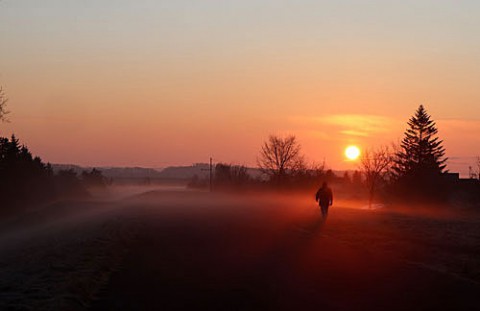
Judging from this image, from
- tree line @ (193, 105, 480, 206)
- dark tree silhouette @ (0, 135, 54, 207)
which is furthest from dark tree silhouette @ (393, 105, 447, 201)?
dark tree silhouette @ (0, 135, 54, 207)

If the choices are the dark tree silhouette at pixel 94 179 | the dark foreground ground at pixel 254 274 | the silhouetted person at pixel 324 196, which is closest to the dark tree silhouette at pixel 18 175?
the silhouetted person at pixel 324 196

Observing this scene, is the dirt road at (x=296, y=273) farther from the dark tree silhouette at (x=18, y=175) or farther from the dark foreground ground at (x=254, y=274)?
the dark tree silhouette at (x=18, y=175)

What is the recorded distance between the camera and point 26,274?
13227 millimetres

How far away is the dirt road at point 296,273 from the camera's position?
1007cm

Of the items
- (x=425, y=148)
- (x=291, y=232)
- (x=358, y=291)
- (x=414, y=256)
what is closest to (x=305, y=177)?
(x=425, y=148)

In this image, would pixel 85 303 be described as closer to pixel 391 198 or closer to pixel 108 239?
pixel 108 239

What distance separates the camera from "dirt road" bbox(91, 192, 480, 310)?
10.1 m

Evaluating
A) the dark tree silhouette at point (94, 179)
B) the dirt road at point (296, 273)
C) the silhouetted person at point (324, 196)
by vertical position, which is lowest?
the dirt road at point (296, 273)

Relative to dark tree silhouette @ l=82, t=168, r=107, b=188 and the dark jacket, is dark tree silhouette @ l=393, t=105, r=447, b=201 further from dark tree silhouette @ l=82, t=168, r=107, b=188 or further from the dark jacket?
dark tree silhouette @ l=82, t=168, r=107, b=188

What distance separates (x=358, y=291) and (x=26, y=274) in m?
7.42

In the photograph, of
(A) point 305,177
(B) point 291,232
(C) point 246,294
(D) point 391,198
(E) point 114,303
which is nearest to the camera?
(E) point 114,303

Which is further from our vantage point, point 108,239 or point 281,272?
point 108,239

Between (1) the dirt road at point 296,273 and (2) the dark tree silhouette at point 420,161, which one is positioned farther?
(2) the dark tree silhouette at point 420,161

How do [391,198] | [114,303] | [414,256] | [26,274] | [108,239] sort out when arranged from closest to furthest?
1. [114,303]
2. [26,274]
3. [414,256]
4. [108,239]
5. [391,198]
